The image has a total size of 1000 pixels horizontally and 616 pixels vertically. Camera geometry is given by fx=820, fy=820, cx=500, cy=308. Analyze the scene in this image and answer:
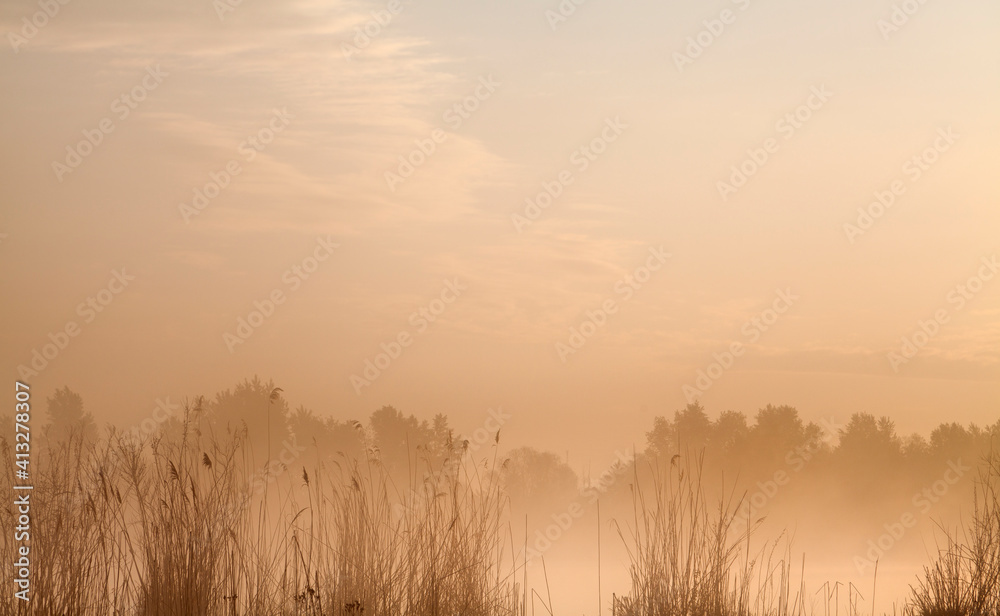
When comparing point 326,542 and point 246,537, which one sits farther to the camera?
point 326,542

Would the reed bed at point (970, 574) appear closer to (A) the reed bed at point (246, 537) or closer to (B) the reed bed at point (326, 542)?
(B) the reed bed at point (326, 542)

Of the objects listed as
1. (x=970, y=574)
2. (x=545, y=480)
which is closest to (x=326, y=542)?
(x=970, y=574)

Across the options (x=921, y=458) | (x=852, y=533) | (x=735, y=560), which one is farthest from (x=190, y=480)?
(x=852, y=533)

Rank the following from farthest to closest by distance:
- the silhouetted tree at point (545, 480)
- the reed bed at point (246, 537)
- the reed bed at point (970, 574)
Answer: the silhouetted tree at point (545, 480), the reed bed at point (970, 574), the reed bed at point (246, 537)

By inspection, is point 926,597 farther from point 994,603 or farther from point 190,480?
point 190,480

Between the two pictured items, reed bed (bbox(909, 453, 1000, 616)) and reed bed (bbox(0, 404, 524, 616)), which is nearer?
reed bed (bbox(0, 404, 524, 616))

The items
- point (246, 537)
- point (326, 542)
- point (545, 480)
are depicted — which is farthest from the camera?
point (545, 480)

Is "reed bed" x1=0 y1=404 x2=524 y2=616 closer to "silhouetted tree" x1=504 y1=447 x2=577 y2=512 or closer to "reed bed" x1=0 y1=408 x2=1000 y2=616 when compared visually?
"reed bed" x1=0 y1=408 x2=1000 y2=616

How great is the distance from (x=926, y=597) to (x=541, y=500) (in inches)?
928

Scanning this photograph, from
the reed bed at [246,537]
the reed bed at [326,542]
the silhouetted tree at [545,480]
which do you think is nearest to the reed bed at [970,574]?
the reed bed at [326,542]

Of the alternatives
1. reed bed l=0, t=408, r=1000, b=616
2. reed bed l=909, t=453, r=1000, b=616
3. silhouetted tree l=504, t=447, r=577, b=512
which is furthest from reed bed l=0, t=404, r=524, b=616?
silhouetted tree l=504, t=447, r=577, b=512

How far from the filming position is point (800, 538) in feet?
168

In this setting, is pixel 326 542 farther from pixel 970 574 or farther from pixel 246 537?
pixel 970 574

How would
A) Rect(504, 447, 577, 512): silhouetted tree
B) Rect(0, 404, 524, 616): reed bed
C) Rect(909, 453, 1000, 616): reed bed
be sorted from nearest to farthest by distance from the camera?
Rect(0, 404, 524, 616): reed bed → Rect(909, 453, 1000, 616): reed bed → Rect(504, 447, 577, 512): silhouetted tree
